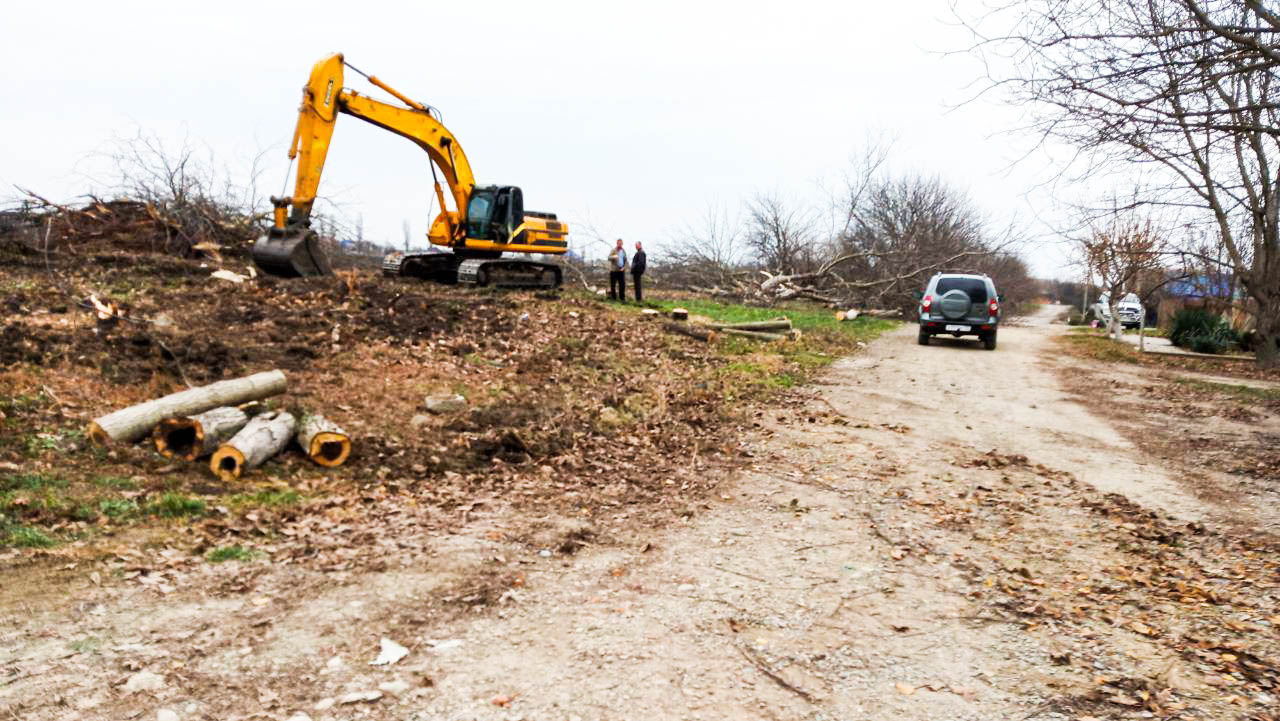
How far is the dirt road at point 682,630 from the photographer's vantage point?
343cm

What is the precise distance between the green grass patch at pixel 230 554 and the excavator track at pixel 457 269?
46.5 feet

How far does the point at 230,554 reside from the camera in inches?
194

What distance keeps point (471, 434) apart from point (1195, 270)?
827 inches

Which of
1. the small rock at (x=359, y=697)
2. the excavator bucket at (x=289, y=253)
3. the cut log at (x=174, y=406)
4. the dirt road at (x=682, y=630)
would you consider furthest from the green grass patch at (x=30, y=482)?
the excavator bucket at (x=289, y=253)

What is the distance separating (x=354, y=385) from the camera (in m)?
9.23

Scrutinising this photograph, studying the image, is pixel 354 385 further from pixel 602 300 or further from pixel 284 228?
pixel 602 300

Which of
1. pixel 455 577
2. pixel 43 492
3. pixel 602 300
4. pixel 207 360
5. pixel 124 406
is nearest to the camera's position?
pixel 455 577

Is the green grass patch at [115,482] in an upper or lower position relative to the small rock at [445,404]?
lower

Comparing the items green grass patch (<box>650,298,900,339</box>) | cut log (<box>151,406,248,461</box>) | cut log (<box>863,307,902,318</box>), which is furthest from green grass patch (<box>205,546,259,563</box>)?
cut log (<box>863,307,902,318</box>)

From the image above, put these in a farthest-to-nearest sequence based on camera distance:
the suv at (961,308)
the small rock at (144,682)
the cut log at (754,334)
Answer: the suv at (961,308)
the cut log at (754,334)
the small rock at (144,682)

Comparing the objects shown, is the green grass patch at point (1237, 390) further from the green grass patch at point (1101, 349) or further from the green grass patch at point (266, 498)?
the green grass patch at point (266, 498)

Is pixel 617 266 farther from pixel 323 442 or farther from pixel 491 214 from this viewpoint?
pixel 323 442

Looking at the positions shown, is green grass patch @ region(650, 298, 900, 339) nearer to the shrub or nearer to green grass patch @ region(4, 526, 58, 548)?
the shrub

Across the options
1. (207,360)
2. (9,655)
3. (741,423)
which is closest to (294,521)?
(9,655)
